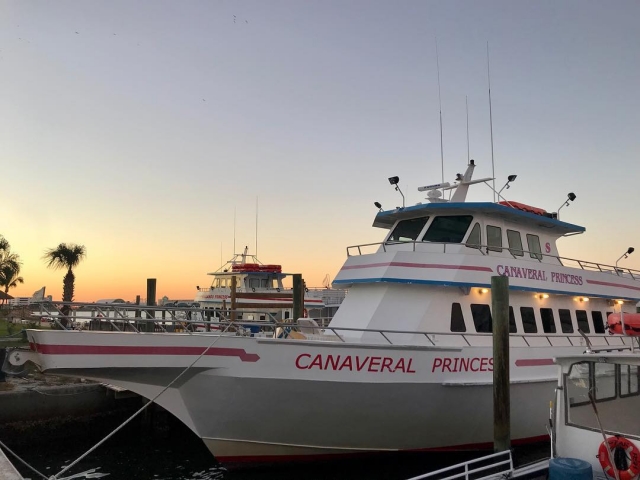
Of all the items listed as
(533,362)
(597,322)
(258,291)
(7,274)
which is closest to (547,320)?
(533,362)

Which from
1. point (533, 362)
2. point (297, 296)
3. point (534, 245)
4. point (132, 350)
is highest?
point (534, 245)

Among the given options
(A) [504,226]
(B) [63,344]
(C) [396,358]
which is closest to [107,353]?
(B) [63,344]

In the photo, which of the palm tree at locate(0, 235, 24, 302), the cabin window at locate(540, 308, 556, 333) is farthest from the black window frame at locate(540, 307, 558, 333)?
the palm tree at locate(0, 235, 24, 302)

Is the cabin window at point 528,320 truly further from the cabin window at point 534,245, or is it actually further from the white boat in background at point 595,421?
the white boat in background at point 595,421

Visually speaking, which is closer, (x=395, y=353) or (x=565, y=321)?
(x=395, y=353)

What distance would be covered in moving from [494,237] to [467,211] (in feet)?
3.29

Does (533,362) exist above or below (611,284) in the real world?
below

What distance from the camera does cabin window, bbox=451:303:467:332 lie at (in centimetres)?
1165

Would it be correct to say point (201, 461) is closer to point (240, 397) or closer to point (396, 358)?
point (240, 397)

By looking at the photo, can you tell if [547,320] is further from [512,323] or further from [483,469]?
[483,469]

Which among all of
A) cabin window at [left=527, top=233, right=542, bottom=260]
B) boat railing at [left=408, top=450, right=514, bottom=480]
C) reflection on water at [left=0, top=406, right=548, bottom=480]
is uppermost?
cabin window at [left=527, top=233, right=542, bottom=260]

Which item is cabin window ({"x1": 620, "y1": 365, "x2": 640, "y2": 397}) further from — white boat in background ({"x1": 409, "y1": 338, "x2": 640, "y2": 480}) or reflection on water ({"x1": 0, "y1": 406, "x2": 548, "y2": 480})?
reflection on water ({"x1": 0, "y1": 406, "x2": 548, "y2": 480})

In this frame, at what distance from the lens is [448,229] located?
12.8 m

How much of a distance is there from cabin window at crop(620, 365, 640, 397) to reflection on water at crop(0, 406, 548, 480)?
5.36 meters
